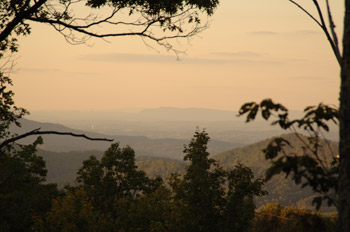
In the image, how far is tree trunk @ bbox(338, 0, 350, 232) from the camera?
532 centimetres

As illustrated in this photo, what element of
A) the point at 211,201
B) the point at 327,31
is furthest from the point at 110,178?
the point at 327,31

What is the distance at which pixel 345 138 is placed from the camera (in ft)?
17.8

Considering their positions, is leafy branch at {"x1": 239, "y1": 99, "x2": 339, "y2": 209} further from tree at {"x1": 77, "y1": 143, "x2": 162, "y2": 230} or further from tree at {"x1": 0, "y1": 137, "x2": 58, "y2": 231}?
tree at {"x1": 77, "y1": 143, "x2": 162, "y2": 230}

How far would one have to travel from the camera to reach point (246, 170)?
16.4 meters

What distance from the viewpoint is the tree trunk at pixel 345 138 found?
209 inches

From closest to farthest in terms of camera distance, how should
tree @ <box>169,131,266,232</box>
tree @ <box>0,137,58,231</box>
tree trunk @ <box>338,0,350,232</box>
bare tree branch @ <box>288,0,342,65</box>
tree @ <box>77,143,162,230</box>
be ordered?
tree trunk @ <box>338,0,350,232</box>
bare tree branch @ <box>288,0,342,65</box>
tree @ <box>169,131,266,232</box>
tree @ <box>0,137,58,231</box>
tree @ <box>77,143,162,230</box>

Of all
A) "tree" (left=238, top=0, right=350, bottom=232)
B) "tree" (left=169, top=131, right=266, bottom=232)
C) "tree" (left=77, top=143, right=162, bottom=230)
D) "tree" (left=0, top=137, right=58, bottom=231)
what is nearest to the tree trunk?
"tree" (left=238, top=0, right=350, bottom=232)

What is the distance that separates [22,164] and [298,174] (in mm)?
17721

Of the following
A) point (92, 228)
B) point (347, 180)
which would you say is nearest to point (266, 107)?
point (347, 180)

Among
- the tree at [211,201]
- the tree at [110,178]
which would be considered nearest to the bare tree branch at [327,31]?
the tree at [211,201]

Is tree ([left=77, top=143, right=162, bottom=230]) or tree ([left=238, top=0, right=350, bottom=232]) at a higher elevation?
tree ([left=238, top=0, right=350, bottom=232])

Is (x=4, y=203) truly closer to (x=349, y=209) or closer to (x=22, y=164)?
(x=22, y=164)

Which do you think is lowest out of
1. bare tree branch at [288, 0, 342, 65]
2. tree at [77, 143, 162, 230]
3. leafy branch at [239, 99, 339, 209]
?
tree at [77, 143, 162, 230]

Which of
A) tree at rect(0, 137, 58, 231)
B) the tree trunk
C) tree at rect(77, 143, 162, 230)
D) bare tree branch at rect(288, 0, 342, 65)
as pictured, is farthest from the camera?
tree at rect(77, 143, 162, 230)
